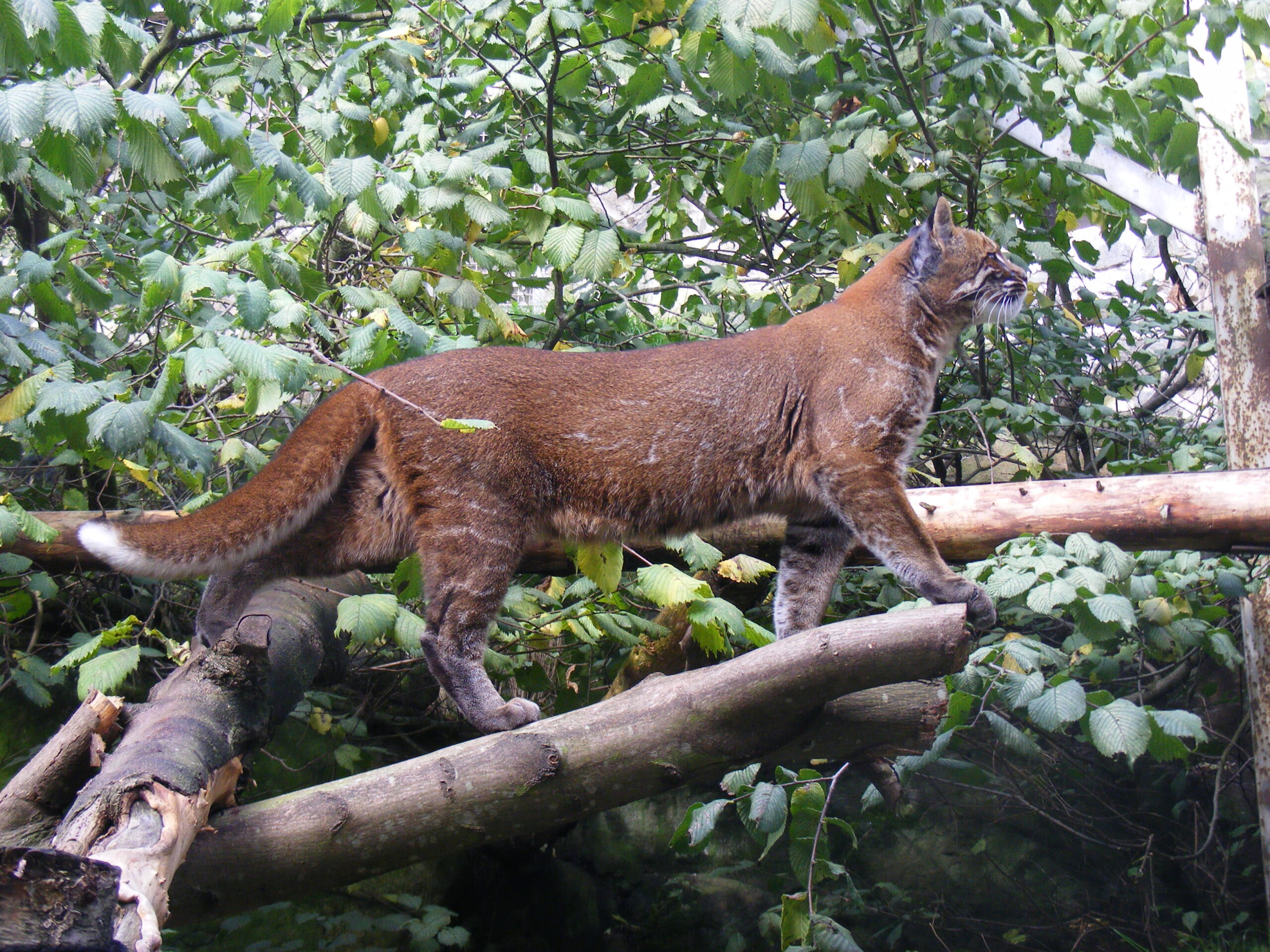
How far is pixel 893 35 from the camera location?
434 cm

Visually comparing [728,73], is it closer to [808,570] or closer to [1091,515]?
[808,570]

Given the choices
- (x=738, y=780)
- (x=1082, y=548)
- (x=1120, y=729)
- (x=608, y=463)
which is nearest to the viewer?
(x=1120, y=729)

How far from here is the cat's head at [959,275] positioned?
399cm

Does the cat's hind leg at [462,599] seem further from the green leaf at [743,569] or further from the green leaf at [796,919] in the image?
the green leaf at [796,919]

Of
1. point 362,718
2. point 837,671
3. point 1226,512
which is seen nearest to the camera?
point 837,671

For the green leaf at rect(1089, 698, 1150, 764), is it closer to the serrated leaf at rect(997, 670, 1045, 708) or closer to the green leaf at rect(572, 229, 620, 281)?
the serrated leaf at rect(997, 670, 1045, 708)

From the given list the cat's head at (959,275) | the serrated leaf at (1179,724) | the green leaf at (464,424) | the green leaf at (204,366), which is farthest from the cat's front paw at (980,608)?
the green leaf at (204,366)

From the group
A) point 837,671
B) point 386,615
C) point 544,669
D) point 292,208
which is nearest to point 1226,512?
point 837,671

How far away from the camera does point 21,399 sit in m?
3.13

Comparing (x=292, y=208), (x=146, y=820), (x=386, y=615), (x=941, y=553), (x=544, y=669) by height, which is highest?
(x=292, y=208)

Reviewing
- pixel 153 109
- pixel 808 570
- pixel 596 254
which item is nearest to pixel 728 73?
pixel 596 254

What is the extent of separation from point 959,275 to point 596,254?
1.54m

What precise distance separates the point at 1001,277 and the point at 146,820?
3706 mm

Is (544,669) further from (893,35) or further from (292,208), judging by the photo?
(893,35)
